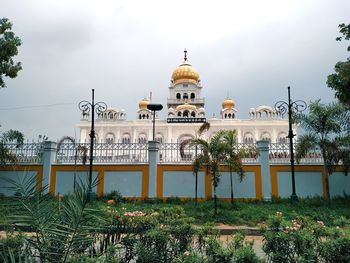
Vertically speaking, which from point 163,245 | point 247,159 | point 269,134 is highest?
point 269,134

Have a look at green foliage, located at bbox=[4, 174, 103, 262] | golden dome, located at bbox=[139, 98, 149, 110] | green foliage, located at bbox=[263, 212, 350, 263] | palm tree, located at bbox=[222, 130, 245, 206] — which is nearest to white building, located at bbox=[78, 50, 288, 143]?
golden dome, located at bbox=[139, 98, 149, 110]

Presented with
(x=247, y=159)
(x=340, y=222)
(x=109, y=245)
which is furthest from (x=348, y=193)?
(x=109, y=245)

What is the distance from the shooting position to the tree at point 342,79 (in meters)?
12.4

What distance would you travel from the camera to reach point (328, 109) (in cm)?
1462

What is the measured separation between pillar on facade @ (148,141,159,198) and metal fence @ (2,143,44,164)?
16.1 ft

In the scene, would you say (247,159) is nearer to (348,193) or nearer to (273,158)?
(273,158)

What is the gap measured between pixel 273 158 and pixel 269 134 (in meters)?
33.6

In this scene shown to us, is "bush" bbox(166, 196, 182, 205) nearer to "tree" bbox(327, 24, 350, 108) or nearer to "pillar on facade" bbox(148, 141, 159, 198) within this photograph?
"pillar on facade" bbox(148, 141, 159, 198)

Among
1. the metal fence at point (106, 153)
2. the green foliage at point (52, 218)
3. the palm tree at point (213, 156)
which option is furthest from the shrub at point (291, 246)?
the metal fence at point (106, 153)

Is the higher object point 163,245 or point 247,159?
point 247,159

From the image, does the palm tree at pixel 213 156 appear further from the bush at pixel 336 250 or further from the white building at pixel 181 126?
the white building at pixel 181 126

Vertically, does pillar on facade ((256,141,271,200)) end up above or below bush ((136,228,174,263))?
above

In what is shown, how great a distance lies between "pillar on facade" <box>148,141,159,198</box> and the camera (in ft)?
48.7

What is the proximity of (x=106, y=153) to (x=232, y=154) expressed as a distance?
5704mm
